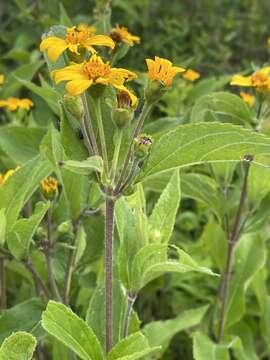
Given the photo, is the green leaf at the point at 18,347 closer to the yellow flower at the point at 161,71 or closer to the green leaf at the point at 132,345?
the green leaf at the point at 132,345

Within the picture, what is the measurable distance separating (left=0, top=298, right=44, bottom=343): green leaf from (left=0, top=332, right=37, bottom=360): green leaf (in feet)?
0.92

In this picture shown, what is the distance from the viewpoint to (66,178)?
121 cm

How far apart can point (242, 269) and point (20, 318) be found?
2.08ft

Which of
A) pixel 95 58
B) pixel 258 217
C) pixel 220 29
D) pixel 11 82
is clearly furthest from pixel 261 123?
pixel 220 29

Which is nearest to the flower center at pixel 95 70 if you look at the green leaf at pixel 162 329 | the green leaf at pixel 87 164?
the green leaf at pixel 87 164

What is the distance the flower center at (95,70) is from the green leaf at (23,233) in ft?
0.84

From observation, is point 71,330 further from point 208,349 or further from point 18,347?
point 208,349

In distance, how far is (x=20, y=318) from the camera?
1182 mm

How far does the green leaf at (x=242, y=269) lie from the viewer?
5.10ft

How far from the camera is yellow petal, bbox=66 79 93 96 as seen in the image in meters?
0.85

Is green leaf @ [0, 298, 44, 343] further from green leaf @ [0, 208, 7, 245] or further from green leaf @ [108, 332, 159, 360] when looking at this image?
green leaf @ [108, 332, 159, 360]

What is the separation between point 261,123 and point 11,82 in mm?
940

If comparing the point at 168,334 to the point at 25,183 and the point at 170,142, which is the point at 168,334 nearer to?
A: the point at 25,183

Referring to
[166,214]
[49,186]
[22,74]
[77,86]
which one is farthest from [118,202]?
[22,74]
